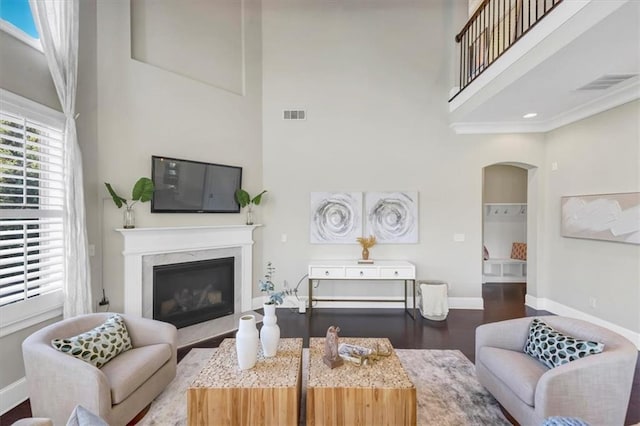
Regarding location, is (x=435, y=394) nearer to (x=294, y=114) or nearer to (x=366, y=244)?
(x=366, y=244)

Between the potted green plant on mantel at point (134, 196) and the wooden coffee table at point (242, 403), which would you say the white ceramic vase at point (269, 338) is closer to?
the wooden coffee table at point (242, 403)

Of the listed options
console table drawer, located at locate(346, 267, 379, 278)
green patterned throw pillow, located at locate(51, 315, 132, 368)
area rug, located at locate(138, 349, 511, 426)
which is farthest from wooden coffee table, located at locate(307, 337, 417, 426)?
console table drawer, located at locate(346, 267, 379, 278)

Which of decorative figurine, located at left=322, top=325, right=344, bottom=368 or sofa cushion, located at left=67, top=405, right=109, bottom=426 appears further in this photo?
decorative figurine, located at left=322, top=325, right=344, bottom=368

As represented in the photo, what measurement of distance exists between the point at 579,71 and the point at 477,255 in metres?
2.78

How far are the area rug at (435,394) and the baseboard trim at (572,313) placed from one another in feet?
7.00

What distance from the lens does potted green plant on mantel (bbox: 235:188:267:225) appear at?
169 inches

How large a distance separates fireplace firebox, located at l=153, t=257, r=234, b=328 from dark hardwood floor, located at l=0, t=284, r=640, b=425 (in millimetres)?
599

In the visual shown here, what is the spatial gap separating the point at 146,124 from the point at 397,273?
396 cm

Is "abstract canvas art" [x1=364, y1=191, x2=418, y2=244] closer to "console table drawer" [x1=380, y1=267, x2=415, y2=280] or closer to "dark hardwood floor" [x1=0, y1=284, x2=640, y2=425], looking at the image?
"console table drawer" [x1=380, y1=267, x2=415, y2=280]

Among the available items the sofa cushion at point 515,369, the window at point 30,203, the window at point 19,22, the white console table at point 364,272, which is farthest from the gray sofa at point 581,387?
the window at point 19,22

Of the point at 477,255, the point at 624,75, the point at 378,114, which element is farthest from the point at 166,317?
the point at 624,75

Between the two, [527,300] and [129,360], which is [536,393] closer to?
[129,360]

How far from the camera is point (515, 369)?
2066 millimetres

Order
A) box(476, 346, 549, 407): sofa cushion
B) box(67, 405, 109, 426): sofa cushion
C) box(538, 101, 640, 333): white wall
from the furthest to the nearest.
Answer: box(538, 101, 640, 333): white wall
box(476, 346, 549, 407): sofa cushion
box(67, 405, 109, 426): sofa cushion
